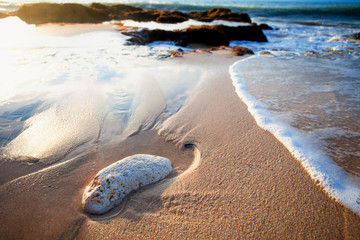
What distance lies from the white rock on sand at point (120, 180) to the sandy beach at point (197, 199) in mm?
68

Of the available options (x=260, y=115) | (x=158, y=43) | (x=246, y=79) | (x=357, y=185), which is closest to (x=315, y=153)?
(x=357, y=185)

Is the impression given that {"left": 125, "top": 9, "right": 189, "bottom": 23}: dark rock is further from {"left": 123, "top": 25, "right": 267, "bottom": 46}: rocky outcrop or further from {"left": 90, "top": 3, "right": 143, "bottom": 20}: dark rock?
{"left": 123, "top": 25, "right": 267, "bottom": 46}: rocky outcrop

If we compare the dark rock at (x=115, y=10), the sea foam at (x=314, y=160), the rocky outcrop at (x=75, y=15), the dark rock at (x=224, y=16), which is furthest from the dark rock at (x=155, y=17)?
the sea foam at (x=314, y=160)

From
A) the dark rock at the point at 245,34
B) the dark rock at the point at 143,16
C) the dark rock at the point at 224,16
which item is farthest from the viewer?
the dark rock at the point at 224,16

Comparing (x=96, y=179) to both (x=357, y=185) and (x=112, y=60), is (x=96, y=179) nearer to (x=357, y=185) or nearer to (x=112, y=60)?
(x=357, y=185)

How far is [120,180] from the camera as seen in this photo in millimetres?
1600

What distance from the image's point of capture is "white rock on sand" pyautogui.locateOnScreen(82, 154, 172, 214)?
149cm

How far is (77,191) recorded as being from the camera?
1.65m

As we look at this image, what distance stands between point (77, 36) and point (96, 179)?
8.07 meters

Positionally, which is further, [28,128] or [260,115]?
[260,115]

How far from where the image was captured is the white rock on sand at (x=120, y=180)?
149cm

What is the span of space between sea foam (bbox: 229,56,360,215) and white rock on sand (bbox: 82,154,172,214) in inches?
50.3

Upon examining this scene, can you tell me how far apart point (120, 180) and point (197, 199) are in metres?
0.65

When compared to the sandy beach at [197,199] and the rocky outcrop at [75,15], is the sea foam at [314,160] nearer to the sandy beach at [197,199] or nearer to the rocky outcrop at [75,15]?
the sandy beach at [197,199]
